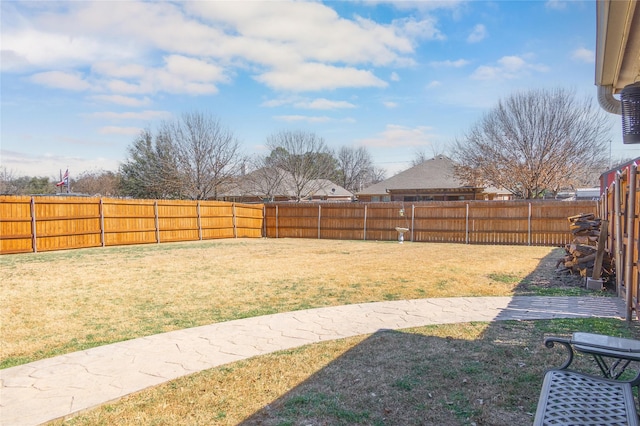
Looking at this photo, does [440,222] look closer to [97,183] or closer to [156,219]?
[156,219]

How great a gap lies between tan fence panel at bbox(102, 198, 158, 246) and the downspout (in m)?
15.4

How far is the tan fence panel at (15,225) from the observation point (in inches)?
478

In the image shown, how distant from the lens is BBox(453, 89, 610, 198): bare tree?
23.1m

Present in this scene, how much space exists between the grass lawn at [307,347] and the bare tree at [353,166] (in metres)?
45.1

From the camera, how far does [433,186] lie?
28.1 metres

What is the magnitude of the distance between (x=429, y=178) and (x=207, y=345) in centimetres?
2692

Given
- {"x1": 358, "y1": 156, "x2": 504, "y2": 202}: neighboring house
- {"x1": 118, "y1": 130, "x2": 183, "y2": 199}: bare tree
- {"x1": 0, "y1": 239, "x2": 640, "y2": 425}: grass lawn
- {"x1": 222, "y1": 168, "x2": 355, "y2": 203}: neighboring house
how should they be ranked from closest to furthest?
1. {"x1": 0, "y1": 239, "x2": 640, "y2": 425}: grass lawn
2. {"x1": 358, "y1": 156, "x2": 504, "y2": 202}: neighboring house
3. {"x1": 118, "y1": 130, "x2": 183, "y2": 199}: bare tree
4. {"x1": 222, "y1": 168, "x2": 355, "y2": 203}: neighboring house

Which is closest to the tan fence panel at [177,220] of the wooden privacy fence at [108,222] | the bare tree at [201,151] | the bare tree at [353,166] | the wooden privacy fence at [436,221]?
the wooden privacy fence at [108,222]

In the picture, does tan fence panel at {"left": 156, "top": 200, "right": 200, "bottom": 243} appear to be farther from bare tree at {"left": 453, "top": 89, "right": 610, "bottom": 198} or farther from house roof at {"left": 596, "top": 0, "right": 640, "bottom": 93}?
bare tree at {"left": 453, "top": 89, "right": 610, "bottom": 198}

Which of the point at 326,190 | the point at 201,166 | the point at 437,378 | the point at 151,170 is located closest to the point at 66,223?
the point at 437,378

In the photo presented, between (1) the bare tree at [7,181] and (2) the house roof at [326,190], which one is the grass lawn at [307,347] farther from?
(1) the bare tree at [7,181]

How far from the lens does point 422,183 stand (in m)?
28.7

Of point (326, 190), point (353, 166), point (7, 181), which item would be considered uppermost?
point (353, 166)

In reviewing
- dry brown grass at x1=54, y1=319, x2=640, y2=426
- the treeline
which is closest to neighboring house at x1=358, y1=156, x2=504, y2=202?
the treeline
